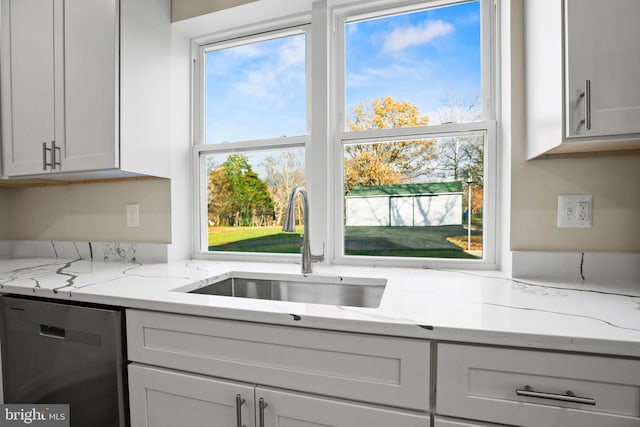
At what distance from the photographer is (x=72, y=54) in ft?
5.07

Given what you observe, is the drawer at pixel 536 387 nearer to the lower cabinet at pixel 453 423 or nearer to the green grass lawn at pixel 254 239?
the lower cabinet at pixel 453 423

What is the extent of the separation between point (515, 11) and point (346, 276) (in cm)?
125

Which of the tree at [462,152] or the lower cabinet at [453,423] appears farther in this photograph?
the tree at [462,152]

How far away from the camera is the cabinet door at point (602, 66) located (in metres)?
0.91

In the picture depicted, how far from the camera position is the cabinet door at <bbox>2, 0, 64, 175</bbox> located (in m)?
1.59

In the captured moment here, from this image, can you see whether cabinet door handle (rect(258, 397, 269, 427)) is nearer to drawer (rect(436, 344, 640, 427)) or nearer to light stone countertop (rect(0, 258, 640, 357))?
light stone countertop (rect(0, 258, 640, 357))

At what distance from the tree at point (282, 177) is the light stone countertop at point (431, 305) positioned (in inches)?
16.7

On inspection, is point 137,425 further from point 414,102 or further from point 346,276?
point 414,102

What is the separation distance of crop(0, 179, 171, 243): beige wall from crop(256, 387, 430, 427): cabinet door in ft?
3.84

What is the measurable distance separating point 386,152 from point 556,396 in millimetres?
1172

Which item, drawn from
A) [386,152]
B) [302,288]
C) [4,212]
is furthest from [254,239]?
[4,212]

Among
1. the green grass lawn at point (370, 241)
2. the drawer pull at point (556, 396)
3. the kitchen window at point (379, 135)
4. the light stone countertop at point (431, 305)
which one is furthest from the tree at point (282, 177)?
the drawer pull at point (556, 396)

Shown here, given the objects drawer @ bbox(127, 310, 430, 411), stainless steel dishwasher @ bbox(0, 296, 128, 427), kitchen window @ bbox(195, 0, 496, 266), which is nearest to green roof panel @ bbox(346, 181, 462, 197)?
kitchen window @ bbox(195, 0, 496, 266)

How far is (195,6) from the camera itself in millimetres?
1738
